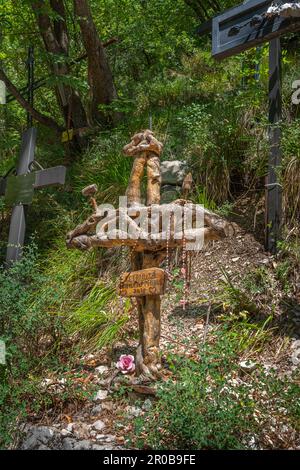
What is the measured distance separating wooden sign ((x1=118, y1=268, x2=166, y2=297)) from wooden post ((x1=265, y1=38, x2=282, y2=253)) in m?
1.58

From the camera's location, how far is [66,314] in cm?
501

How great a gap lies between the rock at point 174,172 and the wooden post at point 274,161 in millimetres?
1138

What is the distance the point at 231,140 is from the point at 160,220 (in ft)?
7.29

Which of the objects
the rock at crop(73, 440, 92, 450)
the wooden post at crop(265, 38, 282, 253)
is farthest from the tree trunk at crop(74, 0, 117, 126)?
the rock at crop(73, 440, 92, 450)

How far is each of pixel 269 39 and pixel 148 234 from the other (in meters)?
1.84

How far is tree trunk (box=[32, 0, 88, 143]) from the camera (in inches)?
284

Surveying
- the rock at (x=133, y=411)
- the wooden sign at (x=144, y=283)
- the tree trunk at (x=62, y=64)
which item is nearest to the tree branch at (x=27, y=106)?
the tree trunk at (x=62, y=64)

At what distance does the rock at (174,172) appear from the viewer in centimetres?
608

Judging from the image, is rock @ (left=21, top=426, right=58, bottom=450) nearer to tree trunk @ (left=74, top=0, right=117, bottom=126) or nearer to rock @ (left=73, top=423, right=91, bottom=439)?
rock @ (left=73, top=423, right=91, bottom=439)

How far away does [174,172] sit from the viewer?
20.0ft

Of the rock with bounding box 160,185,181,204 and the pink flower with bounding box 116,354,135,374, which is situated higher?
the rock with bounding box 160,185,181,204

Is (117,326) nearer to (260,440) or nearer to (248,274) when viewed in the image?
(248,274)

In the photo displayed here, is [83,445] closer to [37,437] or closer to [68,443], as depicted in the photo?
[68,443]
